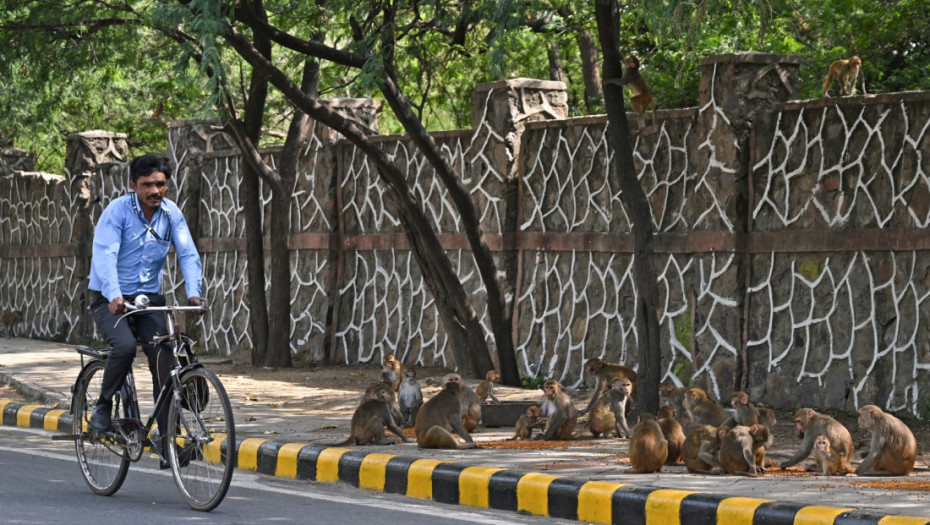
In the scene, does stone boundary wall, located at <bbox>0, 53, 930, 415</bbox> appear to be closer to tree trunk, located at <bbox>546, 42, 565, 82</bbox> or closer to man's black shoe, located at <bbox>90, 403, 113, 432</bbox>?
man's black shoe, located at <bbox>90, 403, 113, 432</bbox>

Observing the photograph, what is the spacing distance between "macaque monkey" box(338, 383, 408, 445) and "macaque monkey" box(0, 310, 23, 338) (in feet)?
53.7

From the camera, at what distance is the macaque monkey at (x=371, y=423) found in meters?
9.92


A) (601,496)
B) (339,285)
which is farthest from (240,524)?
(339,285)

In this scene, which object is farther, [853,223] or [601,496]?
[853,223]

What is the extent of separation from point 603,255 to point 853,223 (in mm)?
2942

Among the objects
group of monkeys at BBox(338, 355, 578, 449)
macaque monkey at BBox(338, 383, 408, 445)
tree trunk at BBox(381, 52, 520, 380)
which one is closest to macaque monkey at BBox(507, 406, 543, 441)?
group of monkeys at BBox(338, 355, 578, 449)

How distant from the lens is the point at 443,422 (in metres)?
9.86

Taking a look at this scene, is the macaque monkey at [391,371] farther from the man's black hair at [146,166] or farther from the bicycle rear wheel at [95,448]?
the man's black hair at [146,166]

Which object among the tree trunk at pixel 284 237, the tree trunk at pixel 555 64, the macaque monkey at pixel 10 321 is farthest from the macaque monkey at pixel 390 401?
the macaque monkey at pixel 10 321

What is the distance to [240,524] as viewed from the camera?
7406 millimetres

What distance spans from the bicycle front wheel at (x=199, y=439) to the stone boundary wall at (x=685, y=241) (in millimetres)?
5951

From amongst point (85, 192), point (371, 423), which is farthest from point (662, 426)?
point (85, 192)

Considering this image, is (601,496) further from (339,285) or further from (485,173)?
(339,285)

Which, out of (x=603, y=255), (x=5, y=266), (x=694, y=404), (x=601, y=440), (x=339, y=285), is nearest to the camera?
(x=694, y=404)
